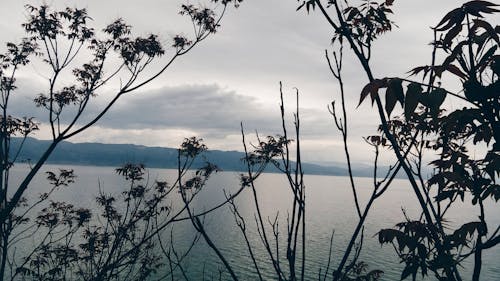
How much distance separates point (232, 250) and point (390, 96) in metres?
72.4

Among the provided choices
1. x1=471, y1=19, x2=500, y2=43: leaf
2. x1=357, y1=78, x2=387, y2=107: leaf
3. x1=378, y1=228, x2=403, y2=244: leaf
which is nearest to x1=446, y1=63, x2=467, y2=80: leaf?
x1=471, y1=19, x2=500, y2=43: leaf

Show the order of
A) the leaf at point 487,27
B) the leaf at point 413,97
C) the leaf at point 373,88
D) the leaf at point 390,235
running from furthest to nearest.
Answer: the leaf at point 390,235 < the leaf at point 487,27 < the leaf at point 373,88 < the leaf at point 413,97

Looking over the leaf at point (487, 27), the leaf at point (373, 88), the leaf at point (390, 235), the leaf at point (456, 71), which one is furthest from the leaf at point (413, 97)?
the leaf at point (390, 235)

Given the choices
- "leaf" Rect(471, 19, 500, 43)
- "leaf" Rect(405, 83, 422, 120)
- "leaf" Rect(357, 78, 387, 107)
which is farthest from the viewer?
"leaf" Rect(471, 19, 500, 43)

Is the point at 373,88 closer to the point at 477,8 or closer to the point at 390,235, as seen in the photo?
the point at 477,8

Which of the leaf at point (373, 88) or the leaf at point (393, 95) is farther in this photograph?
the leaf at point (373, 88)

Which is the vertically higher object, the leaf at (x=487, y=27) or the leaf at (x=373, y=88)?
the leaf at (x=487, y=27)

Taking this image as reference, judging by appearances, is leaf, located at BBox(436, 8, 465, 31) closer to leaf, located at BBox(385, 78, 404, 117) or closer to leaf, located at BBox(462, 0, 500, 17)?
leaf, located at BBox(462, 0, 500, 17)

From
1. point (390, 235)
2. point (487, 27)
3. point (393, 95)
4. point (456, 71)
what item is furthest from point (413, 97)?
point (390, 235)

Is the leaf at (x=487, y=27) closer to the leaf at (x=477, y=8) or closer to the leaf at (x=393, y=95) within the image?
the leaf at (x=477, y=8)

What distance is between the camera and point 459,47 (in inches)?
105

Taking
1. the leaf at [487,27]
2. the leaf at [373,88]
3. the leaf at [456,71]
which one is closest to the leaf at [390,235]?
the leaf at [456,71]

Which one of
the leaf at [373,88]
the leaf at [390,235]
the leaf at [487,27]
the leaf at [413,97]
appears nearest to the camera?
the leaf at [413,97]

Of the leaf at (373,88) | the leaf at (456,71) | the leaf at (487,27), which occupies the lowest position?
the leaf at (373,88)
